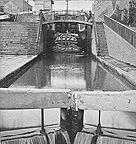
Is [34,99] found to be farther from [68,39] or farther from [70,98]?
[68,39]

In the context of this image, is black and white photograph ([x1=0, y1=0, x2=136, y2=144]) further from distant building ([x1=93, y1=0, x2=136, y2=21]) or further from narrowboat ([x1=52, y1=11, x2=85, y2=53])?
distant building ([x1=93, y1=0, x2=136, y2=21])

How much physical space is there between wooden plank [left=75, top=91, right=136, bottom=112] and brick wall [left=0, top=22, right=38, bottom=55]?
1372 centimetres

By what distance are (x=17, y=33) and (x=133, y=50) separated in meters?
11.3

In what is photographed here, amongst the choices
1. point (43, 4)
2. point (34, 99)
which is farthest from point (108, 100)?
point (43, 4)

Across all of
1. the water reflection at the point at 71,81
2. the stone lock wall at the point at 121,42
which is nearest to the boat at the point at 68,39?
the stone lock wall at the point at 121,42

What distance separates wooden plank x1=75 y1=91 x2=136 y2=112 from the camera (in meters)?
5.82

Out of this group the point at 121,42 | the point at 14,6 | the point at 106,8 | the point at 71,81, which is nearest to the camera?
the point at 71,81

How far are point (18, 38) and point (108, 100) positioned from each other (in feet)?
52.2

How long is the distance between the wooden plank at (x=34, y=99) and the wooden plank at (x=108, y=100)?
0.38 metres

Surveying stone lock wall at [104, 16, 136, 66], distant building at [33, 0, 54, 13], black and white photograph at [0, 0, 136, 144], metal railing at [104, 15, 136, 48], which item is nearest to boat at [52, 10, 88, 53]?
black and white photograph at [0, 0, 136, 144]

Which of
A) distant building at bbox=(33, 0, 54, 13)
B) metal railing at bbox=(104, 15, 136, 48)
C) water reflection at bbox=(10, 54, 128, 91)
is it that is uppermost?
distant building at bbox=(33, 0, 54, 13)

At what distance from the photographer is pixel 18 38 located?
2061 cm

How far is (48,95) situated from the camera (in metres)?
5.88

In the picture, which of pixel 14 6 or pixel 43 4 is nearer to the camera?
pixel 43 4
